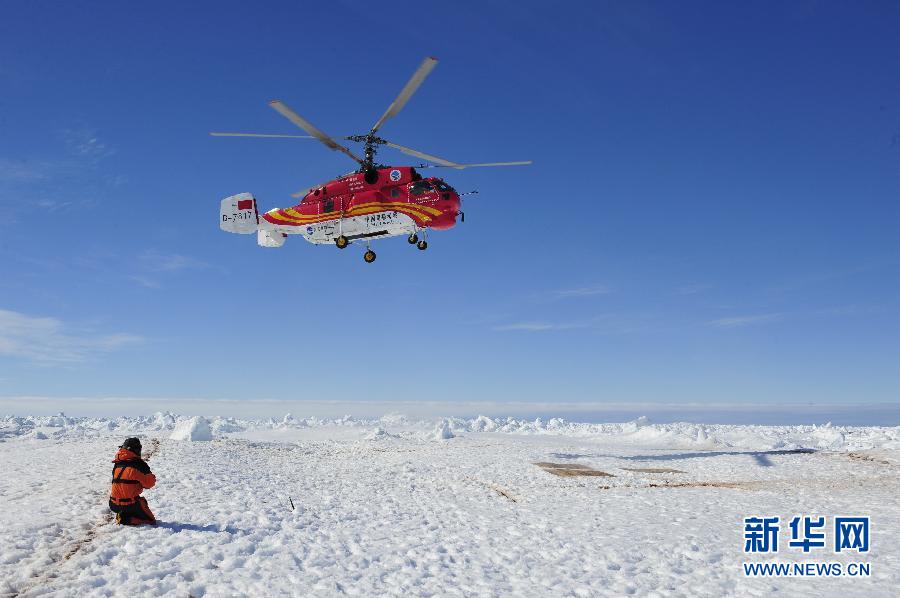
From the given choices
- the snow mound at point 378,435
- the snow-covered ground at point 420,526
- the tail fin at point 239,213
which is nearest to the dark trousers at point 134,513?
the snow-covered ground at point 420,526

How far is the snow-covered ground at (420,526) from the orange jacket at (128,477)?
64cm

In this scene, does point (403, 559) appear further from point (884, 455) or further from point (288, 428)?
point (288, 428)

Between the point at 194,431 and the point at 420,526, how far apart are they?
25.3m

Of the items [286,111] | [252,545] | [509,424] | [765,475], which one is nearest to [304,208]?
[286,111]

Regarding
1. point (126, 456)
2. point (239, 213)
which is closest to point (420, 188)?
point (239, 213)

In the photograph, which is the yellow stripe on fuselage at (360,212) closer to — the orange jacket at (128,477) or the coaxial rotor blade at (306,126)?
the coaxial rotor blade at (306,126)

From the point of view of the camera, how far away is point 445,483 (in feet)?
63.9

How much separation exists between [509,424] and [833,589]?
57.8 m

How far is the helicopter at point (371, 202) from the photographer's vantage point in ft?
72.8

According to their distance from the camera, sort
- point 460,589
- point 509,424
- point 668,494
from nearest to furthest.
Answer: point 460,589, point 668,494, point 509,424

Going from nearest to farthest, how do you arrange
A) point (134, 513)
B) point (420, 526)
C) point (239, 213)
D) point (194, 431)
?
point (134, 513) < point (420, 526) < point (239, 213) < point (194, 431)

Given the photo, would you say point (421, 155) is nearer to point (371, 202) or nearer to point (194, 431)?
point (371, 202)

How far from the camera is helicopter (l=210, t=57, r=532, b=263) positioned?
2220 cm

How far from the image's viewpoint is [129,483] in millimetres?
10844
